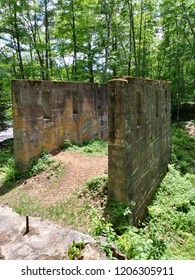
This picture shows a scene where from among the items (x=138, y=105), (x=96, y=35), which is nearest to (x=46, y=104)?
(x=138, y=105)

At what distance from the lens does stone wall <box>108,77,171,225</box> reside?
16.1 ft

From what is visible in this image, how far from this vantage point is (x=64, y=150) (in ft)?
29.6

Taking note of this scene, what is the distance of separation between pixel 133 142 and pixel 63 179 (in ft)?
8.99

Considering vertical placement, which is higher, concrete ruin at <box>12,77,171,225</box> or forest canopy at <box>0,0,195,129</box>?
forest canopy at <box>0,0,195,129</box>

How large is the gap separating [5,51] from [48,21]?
150 inches

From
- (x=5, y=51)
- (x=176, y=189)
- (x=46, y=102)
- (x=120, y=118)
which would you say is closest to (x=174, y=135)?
(x=176, y=189)

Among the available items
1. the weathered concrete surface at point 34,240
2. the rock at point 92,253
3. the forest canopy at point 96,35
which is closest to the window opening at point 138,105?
the weathered concrete surface at point 34,240

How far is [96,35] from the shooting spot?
15688 mm

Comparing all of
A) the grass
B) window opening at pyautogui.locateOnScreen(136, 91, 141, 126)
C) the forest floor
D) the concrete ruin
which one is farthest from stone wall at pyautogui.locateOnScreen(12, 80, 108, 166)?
window opening at pyautogui.locateOnScreen(136, 91, 141, 126)

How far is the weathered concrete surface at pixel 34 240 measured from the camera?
112 inches

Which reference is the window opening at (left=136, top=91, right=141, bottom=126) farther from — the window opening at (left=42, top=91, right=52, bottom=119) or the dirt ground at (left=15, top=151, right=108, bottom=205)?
the window opening at (left=42, top=91, right=52, bottom=119)

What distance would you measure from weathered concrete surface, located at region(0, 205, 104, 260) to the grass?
31 centimetres

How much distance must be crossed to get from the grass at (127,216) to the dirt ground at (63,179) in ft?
0.87
